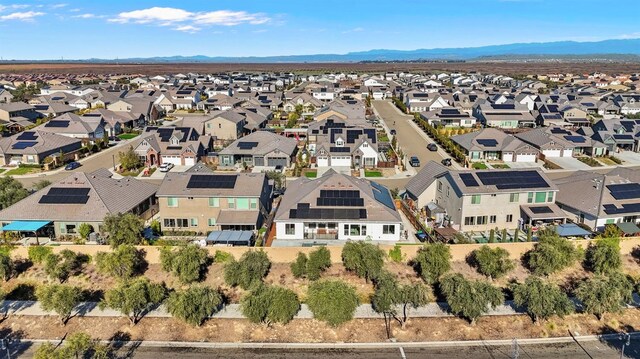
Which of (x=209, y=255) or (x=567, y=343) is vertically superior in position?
(x=209, y=255)

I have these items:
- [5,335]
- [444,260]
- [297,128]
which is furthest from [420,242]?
[297,128]

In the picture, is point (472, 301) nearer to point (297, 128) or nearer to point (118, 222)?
point (118, 222)

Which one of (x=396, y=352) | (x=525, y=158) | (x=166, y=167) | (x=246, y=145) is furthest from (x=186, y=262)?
(x=525, y=158)

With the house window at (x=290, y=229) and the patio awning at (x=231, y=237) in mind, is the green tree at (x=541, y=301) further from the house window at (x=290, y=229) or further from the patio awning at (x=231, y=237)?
the patio awning at (x=231, y=237)

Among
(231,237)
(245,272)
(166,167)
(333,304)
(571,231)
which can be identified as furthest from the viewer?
(166,167)

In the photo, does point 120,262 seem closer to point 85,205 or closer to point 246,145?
point 85,205

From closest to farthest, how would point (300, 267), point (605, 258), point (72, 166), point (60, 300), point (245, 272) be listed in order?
1. point (60, 300)
2. point (245, 272)
3. point (300, 267)
4. point (605, 258)
5. point (72, 166)

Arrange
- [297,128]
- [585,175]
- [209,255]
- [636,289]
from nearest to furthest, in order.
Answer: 1. [636,289]
2. [209,255]
3. [585,175]
4. [297,128]
